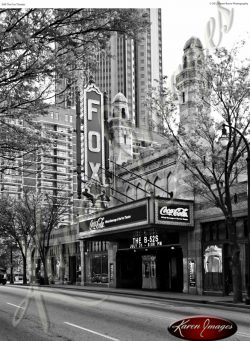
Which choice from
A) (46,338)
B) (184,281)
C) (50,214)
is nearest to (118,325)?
(46,338)

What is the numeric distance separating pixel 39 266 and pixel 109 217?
30.0m

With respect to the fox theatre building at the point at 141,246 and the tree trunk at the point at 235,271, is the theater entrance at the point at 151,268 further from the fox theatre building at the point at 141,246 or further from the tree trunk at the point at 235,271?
the tree trunk at the point at 235,271

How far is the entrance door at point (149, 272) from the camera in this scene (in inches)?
1476

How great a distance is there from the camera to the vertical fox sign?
614 centimetres

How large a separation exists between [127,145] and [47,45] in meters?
1.75

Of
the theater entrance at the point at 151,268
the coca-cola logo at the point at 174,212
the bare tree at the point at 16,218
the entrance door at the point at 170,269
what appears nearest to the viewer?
the coca-cola logo at the point at 174,212

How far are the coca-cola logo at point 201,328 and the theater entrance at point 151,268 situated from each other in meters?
31.0

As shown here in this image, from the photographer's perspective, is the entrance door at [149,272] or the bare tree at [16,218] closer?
the entrance door at [149,272]

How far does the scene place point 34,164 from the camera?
15648 mm

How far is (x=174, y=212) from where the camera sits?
31.0 meters

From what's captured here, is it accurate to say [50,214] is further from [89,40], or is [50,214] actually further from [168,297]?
[89,40]

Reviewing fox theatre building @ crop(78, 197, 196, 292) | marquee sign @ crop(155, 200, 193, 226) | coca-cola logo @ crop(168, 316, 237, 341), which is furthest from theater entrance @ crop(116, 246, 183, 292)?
coca-cola logo @ crop(168, 316, 237, 341)

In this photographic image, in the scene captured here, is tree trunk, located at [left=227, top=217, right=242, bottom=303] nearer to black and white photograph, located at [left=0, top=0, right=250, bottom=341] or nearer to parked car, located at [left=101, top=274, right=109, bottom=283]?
black and white photograph, located at [left=0, top=0, right=250, bottom=341]

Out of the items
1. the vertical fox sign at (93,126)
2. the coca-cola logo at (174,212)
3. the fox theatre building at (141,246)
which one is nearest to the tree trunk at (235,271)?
the fox theatre building at (141,246)
